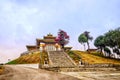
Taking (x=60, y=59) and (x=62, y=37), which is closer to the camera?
(x=60, y=59)

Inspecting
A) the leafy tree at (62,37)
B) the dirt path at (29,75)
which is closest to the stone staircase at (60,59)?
the leafy tree at (62,37)

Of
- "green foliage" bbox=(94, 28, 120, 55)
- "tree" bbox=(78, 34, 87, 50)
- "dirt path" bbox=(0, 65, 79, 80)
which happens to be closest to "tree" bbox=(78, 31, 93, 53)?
Result: "tree" bbox=(78, 34, 87, 50)

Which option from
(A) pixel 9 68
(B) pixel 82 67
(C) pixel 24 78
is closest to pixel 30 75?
(C) pixel 24 78

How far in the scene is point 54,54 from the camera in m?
46.5

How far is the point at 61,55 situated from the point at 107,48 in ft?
58.2

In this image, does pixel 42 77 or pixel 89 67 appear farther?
pixel 89 67

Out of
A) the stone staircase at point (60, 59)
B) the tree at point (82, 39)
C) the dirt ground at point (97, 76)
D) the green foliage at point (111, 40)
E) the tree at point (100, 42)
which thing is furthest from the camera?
the tree at point (82, 39)

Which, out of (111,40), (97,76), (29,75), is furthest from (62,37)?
(29,75)

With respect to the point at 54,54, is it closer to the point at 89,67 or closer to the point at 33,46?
the point at 89,67

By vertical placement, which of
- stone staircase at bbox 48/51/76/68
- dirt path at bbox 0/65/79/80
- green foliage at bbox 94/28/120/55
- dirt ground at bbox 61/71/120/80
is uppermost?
green foliage at bbox 94/28/120/55

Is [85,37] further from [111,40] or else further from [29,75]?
[29,75]

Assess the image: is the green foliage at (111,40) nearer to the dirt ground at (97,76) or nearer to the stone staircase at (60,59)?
the stone staircase at (60,59)

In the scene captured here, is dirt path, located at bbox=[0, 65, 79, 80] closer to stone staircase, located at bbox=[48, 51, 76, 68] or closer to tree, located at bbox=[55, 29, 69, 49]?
stone staircase, located at bbox=[48, 51, 76, 68]

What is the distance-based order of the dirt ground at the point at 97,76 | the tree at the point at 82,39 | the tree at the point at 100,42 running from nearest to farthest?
the dirt ground at the point at 97,76 < the tree at the point at 100,42 < the tree at the point at 82,39
